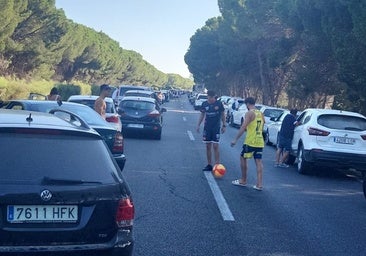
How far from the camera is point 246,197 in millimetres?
10219

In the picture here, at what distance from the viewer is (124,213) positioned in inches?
174

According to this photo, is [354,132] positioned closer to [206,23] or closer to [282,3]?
[282,3]

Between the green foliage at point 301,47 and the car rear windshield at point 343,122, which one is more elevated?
the green foliage at point 301,47

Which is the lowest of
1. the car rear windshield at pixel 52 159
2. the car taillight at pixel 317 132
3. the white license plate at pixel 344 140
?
the white license plate at pixel 344 140

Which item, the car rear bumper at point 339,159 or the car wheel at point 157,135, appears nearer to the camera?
the car rear bumper at point 339,159

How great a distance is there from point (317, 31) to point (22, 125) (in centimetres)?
2925

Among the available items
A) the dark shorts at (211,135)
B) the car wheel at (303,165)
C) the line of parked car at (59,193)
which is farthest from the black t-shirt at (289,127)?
the line of parked car at (59,193)

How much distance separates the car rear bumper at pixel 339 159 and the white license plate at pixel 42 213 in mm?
10235

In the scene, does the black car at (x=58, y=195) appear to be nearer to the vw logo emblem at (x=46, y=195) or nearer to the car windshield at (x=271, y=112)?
the vw logo emblem at (x=46, y=195)

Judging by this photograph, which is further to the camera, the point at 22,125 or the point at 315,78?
the point at 315,78

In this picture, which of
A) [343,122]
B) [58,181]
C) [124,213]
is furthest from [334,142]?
[58,181]

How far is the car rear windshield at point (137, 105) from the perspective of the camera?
21.5 meters

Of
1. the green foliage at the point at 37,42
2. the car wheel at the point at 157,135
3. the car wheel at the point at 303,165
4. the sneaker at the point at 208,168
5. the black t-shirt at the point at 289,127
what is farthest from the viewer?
the green foliage at the point at 37,42

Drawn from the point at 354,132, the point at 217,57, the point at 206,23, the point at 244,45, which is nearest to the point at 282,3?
the point at 244,45
